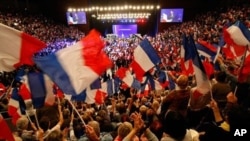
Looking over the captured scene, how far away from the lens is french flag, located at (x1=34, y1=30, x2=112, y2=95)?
414cm

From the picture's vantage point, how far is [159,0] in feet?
126

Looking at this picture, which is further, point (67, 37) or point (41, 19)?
point (41, 19)

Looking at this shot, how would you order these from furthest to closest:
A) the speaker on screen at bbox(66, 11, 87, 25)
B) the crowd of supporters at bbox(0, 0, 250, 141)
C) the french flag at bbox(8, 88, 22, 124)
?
1. the speaker on screen at bbox(66, 11, 87, 25)
2. the french flag at bbox(8, 88, 22, 124)
3. the crowd of supporters at bbox(0, 0, 250, 141)

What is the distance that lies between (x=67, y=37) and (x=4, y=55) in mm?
32000

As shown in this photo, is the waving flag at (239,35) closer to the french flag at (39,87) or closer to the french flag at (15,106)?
the french flag at (39,87)

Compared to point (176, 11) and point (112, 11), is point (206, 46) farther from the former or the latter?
point (176, 11)

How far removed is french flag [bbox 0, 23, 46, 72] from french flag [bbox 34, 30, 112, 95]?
14cm

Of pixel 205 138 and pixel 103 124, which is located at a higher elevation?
pixel 205 138

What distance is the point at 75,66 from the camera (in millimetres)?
4332

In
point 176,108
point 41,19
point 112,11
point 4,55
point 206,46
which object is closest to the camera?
point 4,55

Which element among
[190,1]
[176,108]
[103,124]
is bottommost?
[103,124]

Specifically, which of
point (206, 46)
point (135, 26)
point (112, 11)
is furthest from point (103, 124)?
point (135, 26)

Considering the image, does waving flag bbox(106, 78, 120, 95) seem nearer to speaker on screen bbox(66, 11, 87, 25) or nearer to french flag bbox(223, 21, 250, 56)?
french flag bbox(223, 21, 250, 56)

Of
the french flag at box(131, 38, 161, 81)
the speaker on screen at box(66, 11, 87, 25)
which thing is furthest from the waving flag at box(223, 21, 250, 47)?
the speaker on screen at box(66, 11, 87, 25)
